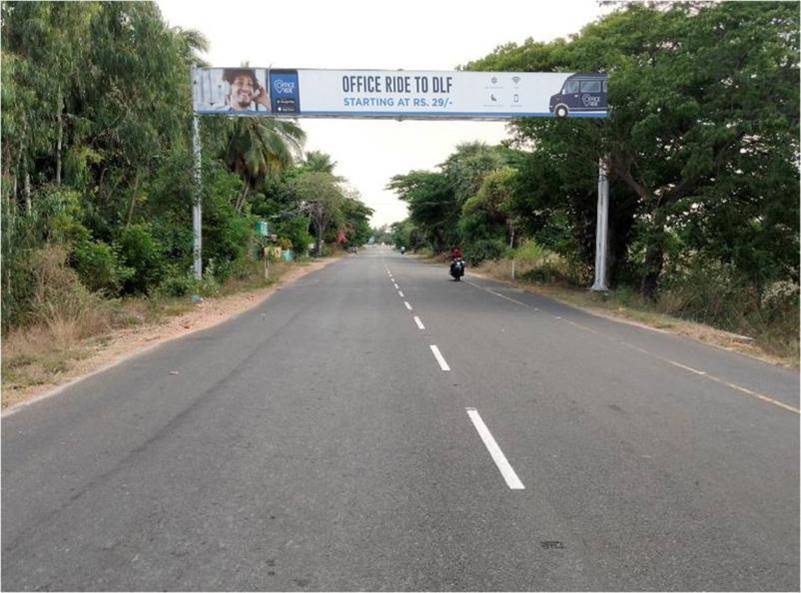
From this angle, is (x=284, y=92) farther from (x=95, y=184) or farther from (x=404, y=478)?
(x=404, y=478)

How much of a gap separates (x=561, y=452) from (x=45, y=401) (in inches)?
224

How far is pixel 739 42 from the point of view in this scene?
55.2 feet

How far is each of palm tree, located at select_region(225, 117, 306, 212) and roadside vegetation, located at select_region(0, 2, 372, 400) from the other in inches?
403

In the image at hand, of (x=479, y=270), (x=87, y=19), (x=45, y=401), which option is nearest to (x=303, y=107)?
(x=87, y=19)

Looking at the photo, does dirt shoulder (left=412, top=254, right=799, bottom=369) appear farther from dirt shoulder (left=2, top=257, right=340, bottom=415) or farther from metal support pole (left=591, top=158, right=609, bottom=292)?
dirt shoulder (left=2, top=257, right=340, bottom=415)

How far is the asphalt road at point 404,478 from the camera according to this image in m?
3.84

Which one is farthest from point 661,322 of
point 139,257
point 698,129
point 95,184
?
point 95,184

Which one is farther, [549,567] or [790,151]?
[790,151]

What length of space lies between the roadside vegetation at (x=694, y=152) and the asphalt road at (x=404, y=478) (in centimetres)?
639

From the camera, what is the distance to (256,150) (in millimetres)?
36656

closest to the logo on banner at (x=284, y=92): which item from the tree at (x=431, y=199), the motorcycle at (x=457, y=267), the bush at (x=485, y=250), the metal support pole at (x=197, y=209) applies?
the metal support pole at (x=197, y=209)

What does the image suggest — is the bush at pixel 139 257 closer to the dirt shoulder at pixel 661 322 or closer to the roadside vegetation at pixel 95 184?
the roadside vegetation at pixel 95 184

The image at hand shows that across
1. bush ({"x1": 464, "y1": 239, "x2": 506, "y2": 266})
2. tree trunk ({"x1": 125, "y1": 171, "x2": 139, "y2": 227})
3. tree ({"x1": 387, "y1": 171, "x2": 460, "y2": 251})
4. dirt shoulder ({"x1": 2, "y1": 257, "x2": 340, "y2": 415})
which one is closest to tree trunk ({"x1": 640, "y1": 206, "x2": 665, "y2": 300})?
dirt shoulder ({"x1": 2, "y1": 257, "x2": 340, "y2": 415})

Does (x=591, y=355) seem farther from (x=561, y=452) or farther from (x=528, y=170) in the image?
(x=528, y=170)
